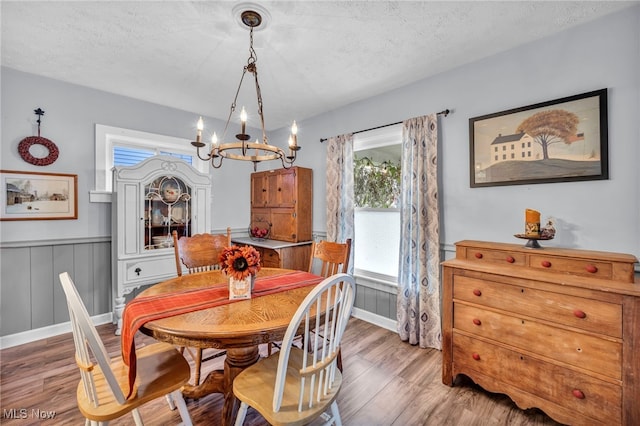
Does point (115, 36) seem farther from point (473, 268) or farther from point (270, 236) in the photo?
point (473, 268)

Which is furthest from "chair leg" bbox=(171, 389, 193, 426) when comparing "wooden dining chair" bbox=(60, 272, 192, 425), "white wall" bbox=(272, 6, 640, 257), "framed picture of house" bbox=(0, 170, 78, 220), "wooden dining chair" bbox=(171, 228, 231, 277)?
"framed picture of house" bbox=(0, 170, 78, 220)

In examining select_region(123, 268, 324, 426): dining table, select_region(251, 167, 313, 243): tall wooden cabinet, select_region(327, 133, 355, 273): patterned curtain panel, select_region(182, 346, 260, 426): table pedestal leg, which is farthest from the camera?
select_region(251, 167, 313, 243): tall wooden cabinet

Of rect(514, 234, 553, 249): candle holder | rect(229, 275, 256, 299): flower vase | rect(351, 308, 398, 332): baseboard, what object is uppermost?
rect(514, 234, 553, 249): candle holder

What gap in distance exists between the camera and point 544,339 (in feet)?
5.47

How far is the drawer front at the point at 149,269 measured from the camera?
2924 millimetres

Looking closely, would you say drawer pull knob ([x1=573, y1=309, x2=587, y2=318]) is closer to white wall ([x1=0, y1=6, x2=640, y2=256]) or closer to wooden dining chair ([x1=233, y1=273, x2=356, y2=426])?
white wall ([x1=0, y1=6, x2=640, y2=256])

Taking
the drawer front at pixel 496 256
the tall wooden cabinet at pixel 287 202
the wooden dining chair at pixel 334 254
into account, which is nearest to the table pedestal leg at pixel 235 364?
the wooden dining chair at pixel 334 254

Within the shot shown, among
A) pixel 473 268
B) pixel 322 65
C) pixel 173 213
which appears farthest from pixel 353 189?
pixel 173 213

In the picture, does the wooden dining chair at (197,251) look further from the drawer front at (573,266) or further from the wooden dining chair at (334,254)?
the drawer front at (573,266)

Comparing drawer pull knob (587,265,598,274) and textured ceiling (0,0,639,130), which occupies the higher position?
textured ceiling (0,0,639,130)

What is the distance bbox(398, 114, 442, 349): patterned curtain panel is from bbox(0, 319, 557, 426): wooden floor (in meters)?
0.22

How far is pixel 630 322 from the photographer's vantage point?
1.42 metres

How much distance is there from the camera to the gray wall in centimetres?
183

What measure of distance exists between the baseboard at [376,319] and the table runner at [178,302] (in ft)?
4.46
